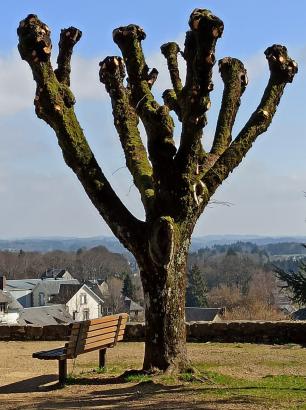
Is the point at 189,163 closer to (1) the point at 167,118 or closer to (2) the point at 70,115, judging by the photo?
(1) the point at 167,118

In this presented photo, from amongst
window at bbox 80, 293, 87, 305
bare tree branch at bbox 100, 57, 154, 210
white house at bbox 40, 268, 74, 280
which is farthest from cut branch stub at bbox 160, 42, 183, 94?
white house at bbox 40, 268, 74, 280

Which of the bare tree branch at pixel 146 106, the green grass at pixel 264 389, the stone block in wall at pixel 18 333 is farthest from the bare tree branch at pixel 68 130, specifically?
the stone block in wall at pixel 18 333

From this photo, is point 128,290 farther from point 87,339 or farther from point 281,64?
point 87,339

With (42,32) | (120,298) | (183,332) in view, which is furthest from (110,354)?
(120,298)

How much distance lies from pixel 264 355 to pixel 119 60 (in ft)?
20.3

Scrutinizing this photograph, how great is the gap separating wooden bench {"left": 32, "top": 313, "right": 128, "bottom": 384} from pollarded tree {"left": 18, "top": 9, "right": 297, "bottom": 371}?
104 centimetres

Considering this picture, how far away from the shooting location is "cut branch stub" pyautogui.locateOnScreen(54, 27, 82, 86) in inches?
430

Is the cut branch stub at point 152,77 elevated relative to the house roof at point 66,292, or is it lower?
elevated

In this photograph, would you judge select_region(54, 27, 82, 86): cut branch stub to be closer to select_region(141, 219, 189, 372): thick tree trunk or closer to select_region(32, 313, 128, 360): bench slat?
select_region(141, 219, 189, 372): thick tree trunk

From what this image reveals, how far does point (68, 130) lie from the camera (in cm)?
1007

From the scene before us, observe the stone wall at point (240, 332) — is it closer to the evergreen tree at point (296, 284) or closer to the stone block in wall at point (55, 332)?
the stone block in wall at point (55, 332)

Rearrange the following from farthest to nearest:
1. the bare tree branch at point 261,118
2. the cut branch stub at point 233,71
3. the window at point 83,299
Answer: the window at point 83,299 < the cut branch stub at point 233,71 < the bare tree branch at point 261,118

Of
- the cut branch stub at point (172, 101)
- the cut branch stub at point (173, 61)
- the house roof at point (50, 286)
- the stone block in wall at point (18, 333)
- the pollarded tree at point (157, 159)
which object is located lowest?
the house roof at point (50, 286)

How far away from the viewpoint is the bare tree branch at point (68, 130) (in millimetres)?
9906
